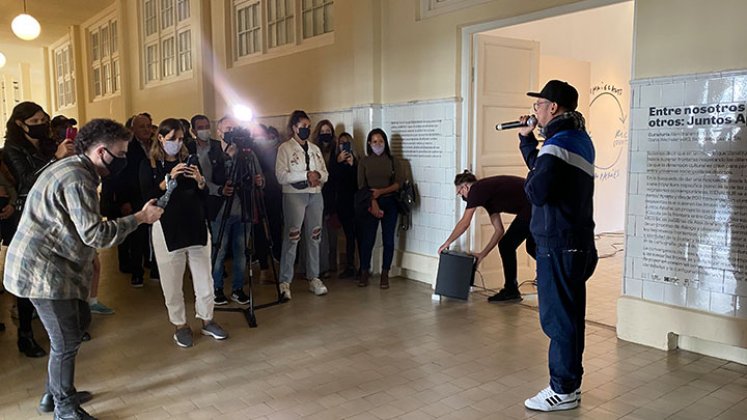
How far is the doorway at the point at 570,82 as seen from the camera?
5.37 metres

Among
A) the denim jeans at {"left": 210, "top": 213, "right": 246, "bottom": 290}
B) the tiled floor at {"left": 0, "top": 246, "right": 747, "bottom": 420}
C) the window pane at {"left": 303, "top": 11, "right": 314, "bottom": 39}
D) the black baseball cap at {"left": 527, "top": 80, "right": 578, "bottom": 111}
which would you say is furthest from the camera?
the window pane at {"left": 303, "top": 11, "right": 314, "bottom": 39}

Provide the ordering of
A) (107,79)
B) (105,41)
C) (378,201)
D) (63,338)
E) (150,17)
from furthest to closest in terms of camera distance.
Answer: (107,79) < (105,41) < (150,17) < (378,201) < (63,338)

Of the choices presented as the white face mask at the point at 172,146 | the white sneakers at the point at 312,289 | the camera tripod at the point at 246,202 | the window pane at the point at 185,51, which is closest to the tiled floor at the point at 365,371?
the camera tripod at the point at 246,202

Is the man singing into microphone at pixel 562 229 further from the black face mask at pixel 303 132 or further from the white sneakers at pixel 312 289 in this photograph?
the white sneakers at pixel 312 289

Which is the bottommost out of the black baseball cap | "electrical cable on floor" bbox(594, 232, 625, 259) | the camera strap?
"electrical cable on floor" bbox(594, 232, 625, 259)

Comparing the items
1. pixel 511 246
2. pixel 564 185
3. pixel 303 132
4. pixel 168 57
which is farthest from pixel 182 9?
pixel 564 185

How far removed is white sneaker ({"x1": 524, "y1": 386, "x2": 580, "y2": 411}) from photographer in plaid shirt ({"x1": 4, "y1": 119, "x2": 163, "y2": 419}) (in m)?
2.19

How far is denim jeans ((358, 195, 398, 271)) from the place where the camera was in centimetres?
563

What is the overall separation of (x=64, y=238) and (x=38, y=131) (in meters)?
1.62

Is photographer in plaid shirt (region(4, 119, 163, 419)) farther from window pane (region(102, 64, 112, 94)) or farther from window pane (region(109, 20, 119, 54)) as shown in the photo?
window pane (region(102, 64, 112, 94))

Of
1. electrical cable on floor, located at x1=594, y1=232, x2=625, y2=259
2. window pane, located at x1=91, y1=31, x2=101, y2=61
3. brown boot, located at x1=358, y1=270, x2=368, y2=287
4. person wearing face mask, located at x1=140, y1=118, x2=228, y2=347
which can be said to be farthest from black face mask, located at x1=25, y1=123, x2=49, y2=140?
window pane, located at x1=91, y1=31, x2=101, y2=61

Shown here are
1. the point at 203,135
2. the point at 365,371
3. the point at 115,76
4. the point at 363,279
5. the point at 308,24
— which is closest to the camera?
the point at 365,371

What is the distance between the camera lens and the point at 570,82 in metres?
7.65

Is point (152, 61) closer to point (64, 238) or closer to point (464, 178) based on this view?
point (464, 178)
